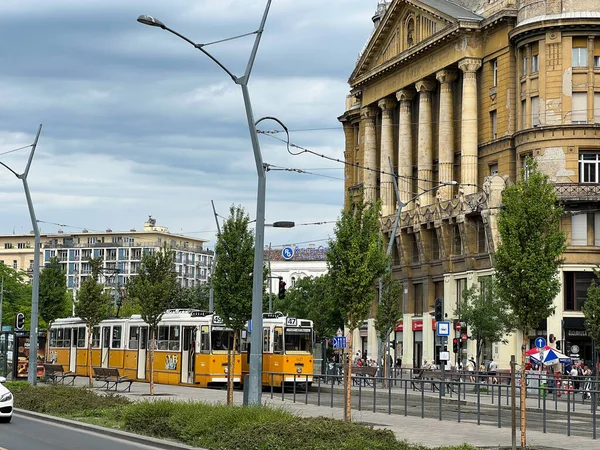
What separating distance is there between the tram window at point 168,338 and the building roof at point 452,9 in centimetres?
3276

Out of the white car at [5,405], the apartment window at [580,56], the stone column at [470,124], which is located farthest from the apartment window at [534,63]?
the white car at [5,405]

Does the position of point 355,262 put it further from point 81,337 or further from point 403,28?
point 403,28

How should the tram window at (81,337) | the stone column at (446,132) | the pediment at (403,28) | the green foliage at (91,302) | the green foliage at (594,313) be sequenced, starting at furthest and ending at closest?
the pediment at (403,28) → the stone column at (446,132) → the tram window at (81,337) → the green foliage at (91,302) → the green foliage at (594,313)

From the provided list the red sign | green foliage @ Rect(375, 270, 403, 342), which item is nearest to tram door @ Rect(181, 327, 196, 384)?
green foliage @ Rect(375, 270, 403, 342)

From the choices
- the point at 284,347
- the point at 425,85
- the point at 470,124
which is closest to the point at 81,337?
the point at 284,347

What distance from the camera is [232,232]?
31.9m

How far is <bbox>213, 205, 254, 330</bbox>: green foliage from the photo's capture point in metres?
31.6

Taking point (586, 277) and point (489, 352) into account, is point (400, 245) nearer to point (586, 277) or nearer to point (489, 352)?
point (489, 352)

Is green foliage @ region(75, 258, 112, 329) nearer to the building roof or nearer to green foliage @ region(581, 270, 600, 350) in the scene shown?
green foliage @ region(581, 270, 600, 350)

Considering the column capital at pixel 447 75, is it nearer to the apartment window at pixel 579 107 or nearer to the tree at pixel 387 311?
the apartment window at pixel 579 107

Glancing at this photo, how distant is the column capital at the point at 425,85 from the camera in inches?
3000

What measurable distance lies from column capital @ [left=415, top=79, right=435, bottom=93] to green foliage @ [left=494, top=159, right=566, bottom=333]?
55544mm

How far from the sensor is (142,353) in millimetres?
47312

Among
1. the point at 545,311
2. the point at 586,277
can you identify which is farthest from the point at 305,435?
the point at 586,277
